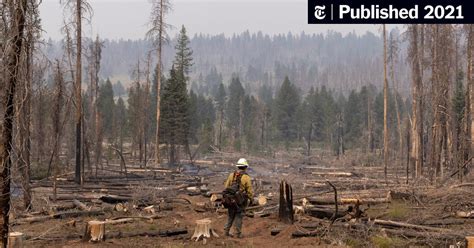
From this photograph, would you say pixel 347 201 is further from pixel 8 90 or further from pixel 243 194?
pixel 8 90

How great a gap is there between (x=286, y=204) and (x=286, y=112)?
62828 mm

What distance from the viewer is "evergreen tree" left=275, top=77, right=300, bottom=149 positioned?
7400 cm

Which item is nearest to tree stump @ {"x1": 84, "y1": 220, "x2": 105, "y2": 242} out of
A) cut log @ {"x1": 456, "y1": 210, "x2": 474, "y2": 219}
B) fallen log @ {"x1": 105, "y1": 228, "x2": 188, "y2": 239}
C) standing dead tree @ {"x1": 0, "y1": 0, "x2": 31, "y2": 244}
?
fallen log @ {"x1": 105, "y1": 228, "x2": 188, "y2": 239}

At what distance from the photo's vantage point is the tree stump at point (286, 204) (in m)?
12.0

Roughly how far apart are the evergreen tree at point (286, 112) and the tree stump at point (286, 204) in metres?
61.8

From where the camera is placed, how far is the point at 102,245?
381 inches

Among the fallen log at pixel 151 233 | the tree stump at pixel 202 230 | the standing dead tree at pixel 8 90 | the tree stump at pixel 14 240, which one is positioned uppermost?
the standing dead tree at pixel 8 90

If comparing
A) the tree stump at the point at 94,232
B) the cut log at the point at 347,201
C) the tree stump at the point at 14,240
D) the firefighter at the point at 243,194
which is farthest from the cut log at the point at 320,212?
the tree stump at the point at 14,240

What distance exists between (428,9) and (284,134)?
5590cm

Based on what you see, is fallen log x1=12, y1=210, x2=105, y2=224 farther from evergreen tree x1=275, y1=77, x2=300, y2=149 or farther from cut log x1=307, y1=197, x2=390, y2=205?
evergreen tree x1=275, y1=77, x2=300, y2=149

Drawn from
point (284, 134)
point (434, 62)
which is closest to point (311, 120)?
point (284, 134)

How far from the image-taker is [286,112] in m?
74.4

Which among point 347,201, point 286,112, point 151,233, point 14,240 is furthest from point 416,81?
point 286,112

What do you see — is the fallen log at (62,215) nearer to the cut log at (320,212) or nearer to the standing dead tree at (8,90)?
the cut log at (320,212)
